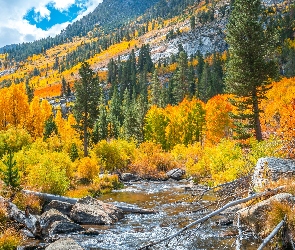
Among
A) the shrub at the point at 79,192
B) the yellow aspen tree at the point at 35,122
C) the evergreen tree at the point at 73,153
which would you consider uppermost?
the yellow aspen tree at the point at 35,122

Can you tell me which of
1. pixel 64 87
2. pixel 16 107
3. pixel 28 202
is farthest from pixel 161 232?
pixel 64 87

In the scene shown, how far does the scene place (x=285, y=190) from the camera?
464 inches

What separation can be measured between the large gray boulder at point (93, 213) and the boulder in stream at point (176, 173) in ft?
84.8

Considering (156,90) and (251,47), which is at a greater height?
(156,90)

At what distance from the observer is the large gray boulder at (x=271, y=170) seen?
13.8 m

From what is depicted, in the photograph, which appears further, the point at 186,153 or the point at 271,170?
the point at 186,153

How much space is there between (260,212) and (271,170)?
2187 millimetres

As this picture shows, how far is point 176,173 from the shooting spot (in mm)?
49156

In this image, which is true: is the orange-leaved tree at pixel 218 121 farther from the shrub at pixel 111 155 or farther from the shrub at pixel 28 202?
the shrub at pixel 28 202

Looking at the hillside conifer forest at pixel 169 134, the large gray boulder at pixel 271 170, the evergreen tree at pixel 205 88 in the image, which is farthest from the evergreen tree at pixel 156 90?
the large gray boulder at pixel 271 170

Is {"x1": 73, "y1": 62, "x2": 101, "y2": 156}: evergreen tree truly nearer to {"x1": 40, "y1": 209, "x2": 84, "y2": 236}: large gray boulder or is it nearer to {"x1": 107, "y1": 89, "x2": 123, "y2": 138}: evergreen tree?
{"x1": 40, "y1": 209, "x2": 84, "y2": 236}: large gray boulder

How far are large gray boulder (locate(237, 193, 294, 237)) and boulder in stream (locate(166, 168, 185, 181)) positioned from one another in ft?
108

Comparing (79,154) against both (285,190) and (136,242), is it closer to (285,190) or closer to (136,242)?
(136,242)

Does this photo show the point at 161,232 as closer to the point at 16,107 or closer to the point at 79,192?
the point at 79,192
